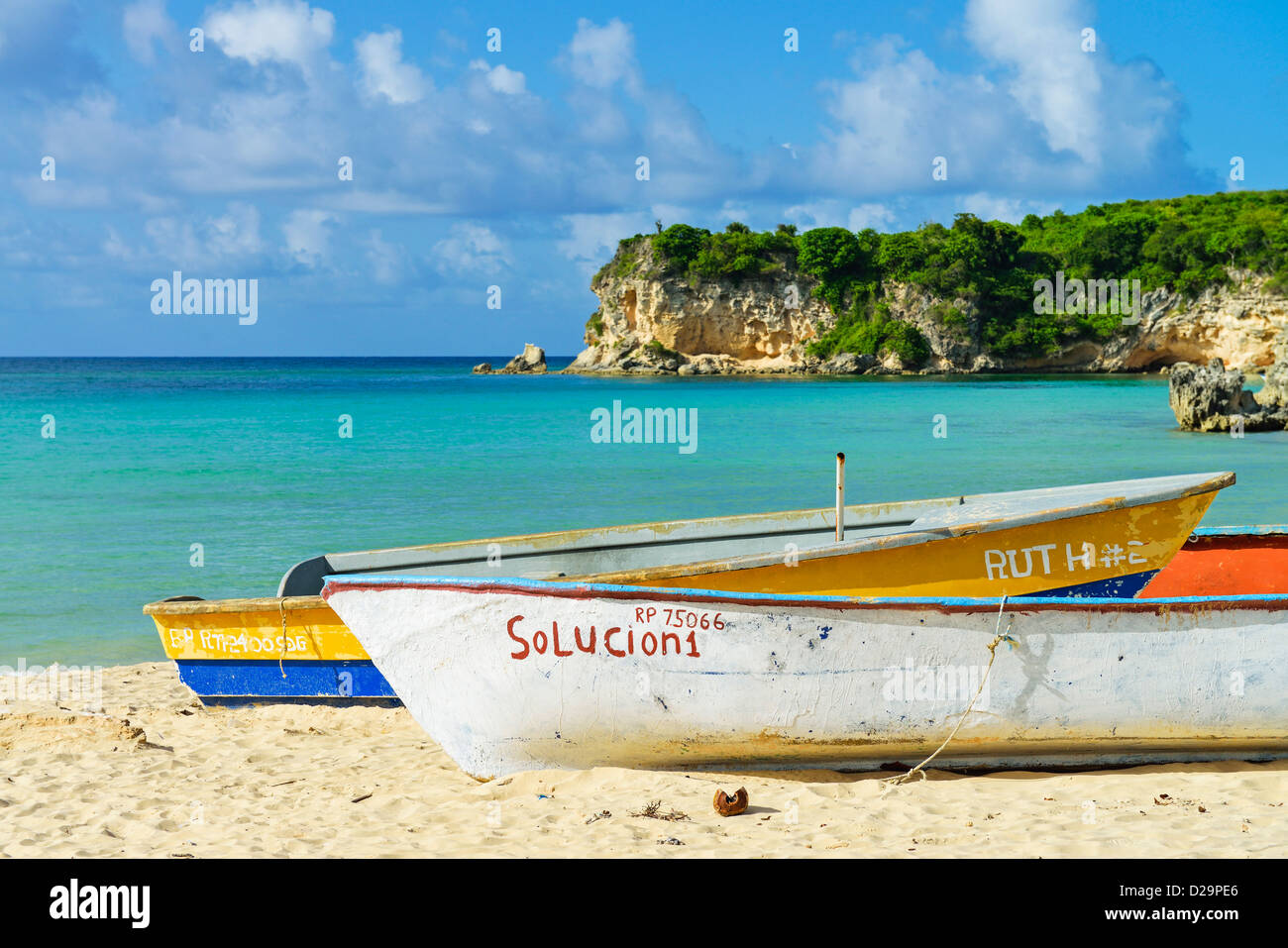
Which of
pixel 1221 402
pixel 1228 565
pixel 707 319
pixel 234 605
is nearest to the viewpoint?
pixel 234 605

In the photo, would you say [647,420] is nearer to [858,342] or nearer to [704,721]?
[858,342]

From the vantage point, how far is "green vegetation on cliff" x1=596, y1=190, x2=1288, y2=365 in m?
73.9

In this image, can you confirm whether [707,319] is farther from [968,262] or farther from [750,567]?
[750,567]

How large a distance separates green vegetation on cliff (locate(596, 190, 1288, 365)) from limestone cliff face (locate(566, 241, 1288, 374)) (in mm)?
534

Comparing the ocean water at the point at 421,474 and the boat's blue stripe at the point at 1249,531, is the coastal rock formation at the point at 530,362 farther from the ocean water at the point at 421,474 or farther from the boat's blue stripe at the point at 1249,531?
the boat's blue stripe at the point at 1249,531

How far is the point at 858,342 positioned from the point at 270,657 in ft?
248

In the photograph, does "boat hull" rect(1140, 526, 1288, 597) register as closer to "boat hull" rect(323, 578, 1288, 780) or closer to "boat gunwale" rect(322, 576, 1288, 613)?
"boat hull" rect(323, 578, 1288, 780)

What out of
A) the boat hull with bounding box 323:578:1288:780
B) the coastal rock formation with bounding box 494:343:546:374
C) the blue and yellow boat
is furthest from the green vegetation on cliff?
the boat hull with bounding box 323:578:1288:780

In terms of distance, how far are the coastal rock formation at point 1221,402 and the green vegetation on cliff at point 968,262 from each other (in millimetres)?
42198

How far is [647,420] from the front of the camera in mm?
47156

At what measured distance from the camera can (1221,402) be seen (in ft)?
103

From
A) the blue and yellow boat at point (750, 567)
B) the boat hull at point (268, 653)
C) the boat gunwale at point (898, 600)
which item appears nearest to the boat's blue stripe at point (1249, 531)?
the blue and yellow boat at point (750, 567)

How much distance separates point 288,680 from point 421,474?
17257mm

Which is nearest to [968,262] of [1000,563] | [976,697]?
[1000,563]
